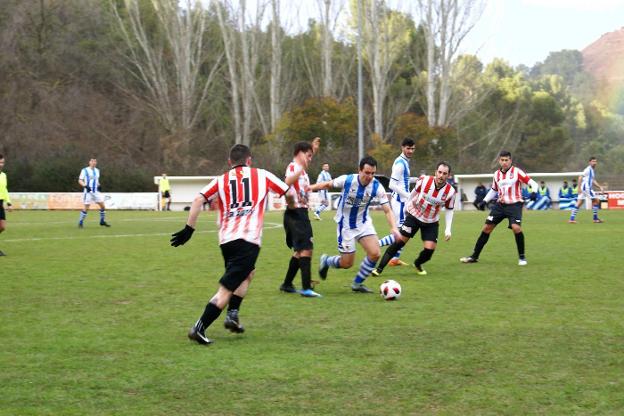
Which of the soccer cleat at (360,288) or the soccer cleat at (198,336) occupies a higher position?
the soccer cleat at (198,336)

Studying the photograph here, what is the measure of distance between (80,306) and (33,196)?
3586cm

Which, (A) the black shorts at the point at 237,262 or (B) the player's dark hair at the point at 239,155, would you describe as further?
(B) the player's dark hair at the point at 239,155

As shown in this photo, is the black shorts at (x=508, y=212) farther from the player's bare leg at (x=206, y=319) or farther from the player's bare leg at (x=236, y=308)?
the player's bare leg at (x=206, y=319)

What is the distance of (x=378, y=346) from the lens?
285 inches

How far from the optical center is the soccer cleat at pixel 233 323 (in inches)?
308

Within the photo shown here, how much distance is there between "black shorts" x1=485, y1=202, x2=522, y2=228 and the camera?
47.3ft

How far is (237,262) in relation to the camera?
24.6 feet

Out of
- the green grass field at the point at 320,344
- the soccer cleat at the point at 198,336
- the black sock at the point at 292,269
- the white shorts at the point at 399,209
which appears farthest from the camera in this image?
the white shorts at the point at 399,209

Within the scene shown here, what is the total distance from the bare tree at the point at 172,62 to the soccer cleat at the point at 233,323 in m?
44.8

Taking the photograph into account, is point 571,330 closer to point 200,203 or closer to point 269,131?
point 200,203

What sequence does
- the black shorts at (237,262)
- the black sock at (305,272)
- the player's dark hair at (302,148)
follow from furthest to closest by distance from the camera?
the black sock at (305,272) → the player's dark hair at (302,148) → the black shorts at (237,262)

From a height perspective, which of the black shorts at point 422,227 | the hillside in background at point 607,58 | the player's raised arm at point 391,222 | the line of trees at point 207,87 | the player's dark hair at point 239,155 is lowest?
the black shorts at point 422,227

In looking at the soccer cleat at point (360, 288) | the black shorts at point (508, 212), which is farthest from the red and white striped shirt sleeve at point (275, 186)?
the black shorts at point (508, 212)

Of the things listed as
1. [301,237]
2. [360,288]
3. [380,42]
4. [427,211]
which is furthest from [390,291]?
[380,42]
